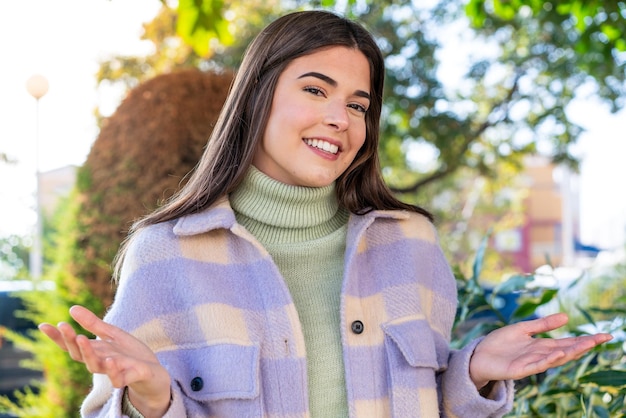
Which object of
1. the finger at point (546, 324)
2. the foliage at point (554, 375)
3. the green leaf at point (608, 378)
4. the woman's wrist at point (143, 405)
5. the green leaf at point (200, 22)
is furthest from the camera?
the green leaf at point (200, 22)

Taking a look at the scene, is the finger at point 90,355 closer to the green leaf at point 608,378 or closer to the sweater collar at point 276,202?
the sweater collar at point 276,202

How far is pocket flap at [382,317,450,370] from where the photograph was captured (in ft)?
6.75

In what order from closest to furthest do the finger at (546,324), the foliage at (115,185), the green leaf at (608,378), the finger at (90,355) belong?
the finger at (90,355)
the finger at (546,324)
the green leaf at (608,378)
the foliage at (115,185)

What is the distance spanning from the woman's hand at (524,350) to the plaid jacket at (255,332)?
0.05 m

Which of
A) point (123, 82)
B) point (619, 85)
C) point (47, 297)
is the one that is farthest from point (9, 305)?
point (619, 85)

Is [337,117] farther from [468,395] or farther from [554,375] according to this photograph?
[554,375]

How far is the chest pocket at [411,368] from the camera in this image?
203cm

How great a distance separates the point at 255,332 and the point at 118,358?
0.49 metres

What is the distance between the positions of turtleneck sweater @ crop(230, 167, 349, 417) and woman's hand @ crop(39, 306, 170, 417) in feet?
1.48

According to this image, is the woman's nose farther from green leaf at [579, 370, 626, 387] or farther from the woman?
green leaf at [579, 370, 626, 387]

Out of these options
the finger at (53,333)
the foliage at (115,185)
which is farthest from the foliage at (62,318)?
the finger at (53,333)

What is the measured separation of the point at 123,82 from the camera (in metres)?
10.4

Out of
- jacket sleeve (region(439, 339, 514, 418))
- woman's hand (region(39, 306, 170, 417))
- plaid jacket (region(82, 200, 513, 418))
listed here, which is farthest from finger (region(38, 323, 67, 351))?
jacket sleeve (region(439, 339, 514, 418))

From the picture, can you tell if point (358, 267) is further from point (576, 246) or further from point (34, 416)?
point (576, 246)
